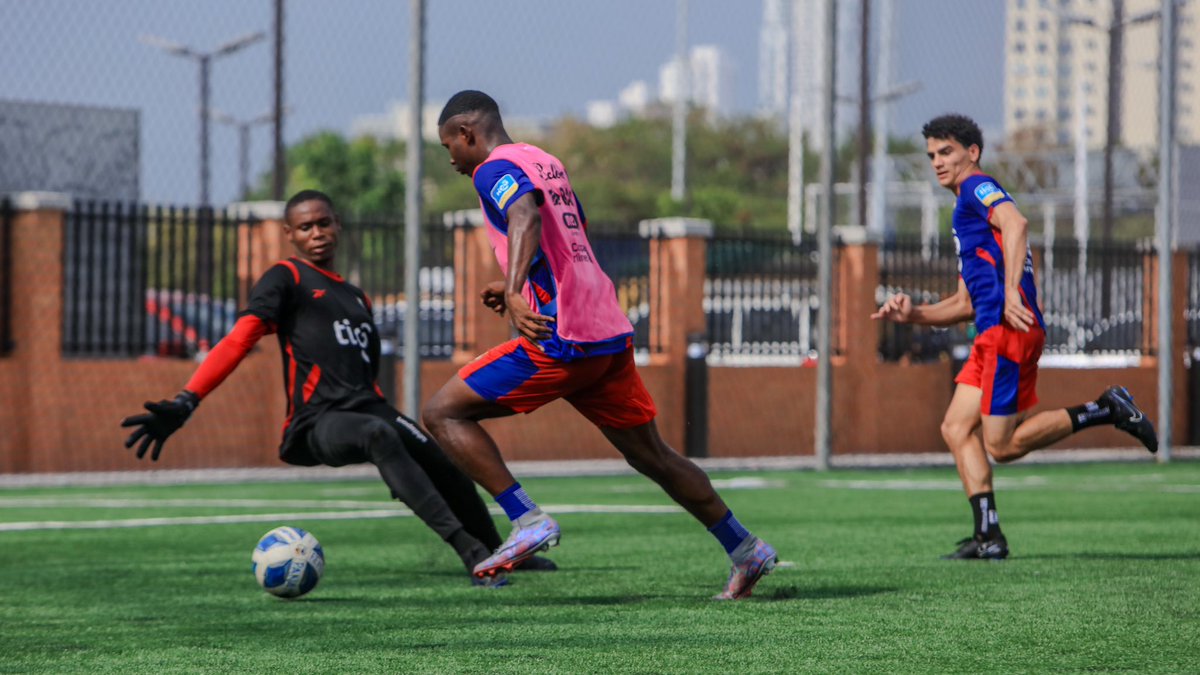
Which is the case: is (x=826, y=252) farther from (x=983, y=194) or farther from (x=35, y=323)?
(x=983, y=194)

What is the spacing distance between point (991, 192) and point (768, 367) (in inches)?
482

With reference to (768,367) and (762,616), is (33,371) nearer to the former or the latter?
(768,367)

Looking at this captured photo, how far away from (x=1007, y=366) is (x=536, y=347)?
2.79 m

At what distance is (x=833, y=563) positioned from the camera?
848cm

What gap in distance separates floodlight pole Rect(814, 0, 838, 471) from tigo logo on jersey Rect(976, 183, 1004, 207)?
8.92m

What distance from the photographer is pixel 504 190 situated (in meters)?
6.41

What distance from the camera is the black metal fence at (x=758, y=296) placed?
66.7 ft

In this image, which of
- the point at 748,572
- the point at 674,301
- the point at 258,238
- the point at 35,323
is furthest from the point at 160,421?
the point at 674,301

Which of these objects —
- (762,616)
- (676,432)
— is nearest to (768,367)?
(676,432)

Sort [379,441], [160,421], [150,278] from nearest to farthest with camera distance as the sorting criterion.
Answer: [160,421] < [379,441] < [150,278]

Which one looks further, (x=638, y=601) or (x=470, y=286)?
(x=470, y=286)

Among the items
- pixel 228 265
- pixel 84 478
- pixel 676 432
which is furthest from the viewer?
pixel 676 432

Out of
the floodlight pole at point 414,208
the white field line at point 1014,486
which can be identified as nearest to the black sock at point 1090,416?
the white field line at point 1014,486

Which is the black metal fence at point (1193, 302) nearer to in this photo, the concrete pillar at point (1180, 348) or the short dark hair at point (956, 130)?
the concrete pillar at point (1180, 348)
